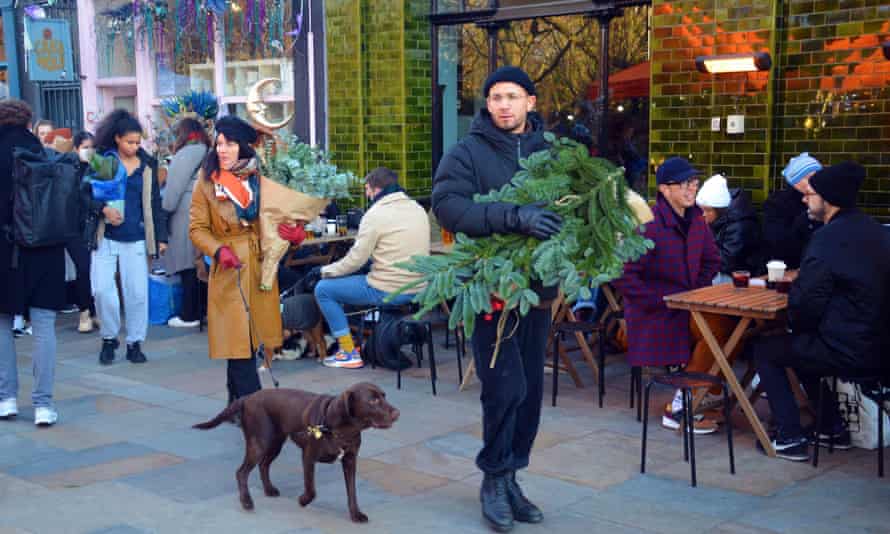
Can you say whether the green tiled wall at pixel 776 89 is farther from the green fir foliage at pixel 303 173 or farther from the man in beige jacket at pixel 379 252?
the green fir foliage at pixel 303 173

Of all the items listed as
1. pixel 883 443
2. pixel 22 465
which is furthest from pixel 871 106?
pixel 22 465

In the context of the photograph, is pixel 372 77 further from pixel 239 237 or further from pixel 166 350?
pixel 239 237

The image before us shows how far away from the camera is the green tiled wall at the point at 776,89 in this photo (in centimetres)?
741

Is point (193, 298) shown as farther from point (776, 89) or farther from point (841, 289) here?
point (841, 289)

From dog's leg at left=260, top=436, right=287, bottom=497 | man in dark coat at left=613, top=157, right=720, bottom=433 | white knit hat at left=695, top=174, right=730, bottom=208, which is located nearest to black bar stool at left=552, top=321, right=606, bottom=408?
man in dark coat at left=613, top=157, right=720, bottom=433

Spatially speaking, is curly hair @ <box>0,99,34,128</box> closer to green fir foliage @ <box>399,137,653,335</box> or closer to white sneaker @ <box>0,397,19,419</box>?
white sneaker @ <box>0,397,19,419</box>

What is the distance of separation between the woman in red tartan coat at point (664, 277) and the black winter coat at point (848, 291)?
3.30ft

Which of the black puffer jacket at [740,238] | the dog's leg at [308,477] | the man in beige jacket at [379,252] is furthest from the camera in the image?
the man in beige jacket at [379,252]

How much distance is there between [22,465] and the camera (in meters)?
5.67

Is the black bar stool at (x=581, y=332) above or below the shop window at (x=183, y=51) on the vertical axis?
below

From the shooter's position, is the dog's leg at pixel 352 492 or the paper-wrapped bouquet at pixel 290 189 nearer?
the dog's leg at pixel 352 492

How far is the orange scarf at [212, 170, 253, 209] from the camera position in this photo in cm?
588

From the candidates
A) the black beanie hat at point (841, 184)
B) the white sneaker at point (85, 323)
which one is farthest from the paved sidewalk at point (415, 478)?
the white sneaker at point (85, 323)

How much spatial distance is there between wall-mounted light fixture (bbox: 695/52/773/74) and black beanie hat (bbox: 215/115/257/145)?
383cm
